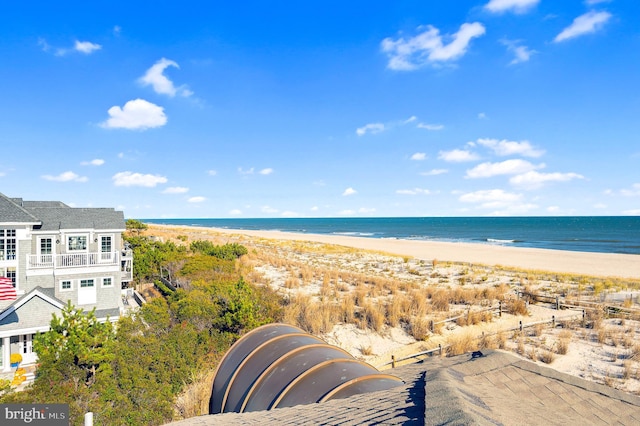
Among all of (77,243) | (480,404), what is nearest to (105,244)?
(77,243)

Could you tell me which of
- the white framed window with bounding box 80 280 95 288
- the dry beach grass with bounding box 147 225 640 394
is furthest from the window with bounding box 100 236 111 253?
the dry beach grass with bounding box 147 225 640 394

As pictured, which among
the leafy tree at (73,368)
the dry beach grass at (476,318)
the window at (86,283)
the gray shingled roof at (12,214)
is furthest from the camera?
the window at (86,283)

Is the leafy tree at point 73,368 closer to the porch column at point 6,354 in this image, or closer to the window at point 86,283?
the porch column at point 6,354

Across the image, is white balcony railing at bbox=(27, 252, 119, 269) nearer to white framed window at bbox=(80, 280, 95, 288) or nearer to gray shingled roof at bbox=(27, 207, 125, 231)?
white framed window at bbox=(80, 280, 95, 288)

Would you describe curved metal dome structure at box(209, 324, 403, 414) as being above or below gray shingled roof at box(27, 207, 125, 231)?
below

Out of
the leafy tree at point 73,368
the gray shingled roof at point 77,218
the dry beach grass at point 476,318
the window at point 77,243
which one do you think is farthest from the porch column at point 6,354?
the dry beach grass at point 476,318

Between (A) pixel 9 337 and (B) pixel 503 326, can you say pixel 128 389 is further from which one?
(B) pixel 503 326
